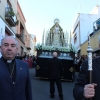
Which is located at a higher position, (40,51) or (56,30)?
(56,30)

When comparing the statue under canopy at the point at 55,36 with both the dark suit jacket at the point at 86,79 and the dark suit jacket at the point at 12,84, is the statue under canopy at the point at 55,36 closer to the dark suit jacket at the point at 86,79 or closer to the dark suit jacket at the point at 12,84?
the dark suit jacket at the point at 12,84

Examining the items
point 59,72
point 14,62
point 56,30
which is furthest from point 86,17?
point 14,62

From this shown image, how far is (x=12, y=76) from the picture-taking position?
2.43 meters

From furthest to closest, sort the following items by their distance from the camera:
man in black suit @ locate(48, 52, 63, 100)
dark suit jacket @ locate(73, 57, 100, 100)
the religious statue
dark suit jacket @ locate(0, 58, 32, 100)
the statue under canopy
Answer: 1. the religious statue
2. the statue under canopy
3. man in black suit @ locate(48, 52, 63, 100)
4. dark suit jacket @ locate(0, 58, 32, 100)
5. dark suit jacket @ locate(73, 57, 100, 100)

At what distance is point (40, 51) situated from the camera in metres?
11.5

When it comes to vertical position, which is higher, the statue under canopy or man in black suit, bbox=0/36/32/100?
the statue under canopy

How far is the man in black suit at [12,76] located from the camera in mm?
2328

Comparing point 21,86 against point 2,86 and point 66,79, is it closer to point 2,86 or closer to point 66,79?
point 2,86

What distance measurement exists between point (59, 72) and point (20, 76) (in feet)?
14.5

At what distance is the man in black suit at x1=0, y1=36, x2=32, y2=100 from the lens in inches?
91.7

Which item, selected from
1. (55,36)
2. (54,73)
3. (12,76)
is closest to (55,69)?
(54,73)

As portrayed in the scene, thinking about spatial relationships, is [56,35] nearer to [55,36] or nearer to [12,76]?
[55,36]

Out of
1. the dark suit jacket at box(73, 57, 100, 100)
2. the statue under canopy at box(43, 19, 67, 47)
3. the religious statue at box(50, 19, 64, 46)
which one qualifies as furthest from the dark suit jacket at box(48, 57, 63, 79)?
the religious statue at box(50, 19, 64, 46)

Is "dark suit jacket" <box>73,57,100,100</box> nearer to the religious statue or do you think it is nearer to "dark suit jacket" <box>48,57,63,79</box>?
"dark suit jacket" <box>48,57,63,79</box>
